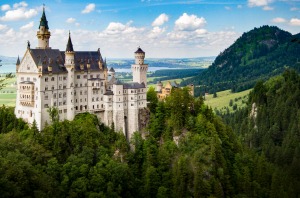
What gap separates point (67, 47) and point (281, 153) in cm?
7440

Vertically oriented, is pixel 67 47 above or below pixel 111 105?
above

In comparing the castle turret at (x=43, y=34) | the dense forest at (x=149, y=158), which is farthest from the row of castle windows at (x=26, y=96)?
the castle turret at (x=43, y=34)

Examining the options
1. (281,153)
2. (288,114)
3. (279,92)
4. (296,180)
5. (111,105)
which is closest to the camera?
(111,105)

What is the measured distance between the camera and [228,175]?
90562 mm

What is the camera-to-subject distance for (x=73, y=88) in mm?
90188

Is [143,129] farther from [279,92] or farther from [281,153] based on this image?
[279,92]

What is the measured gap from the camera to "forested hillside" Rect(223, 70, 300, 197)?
127994mm

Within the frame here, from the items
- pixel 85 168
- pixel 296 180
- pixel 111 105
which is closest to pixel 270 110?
pixel 296 180

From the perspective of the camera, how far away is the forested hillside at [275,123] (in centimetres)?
12799

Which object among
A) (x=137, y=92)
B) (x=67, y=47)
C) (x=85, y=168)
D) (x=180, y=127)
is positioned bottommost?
(x=85, y=168)

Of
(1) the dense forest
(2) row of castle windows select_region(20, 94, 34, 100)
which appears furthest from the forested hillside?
(2) row of castle windows select_region(20, 94, 34, 100)

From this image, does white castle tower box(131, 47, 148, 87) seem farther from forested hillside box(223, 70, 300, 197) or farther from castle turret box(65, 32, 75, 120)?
forested hillside box(223, 70, 300, 197)

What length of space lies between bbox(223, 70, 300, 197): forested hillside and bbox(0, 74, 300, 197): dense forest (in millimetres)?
21598

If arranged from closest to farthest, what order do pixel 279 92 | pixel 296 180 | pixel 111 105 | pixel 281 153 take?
pixel 111 105 < pixel 296 180 < pixel 281 153 < pixel 279 92
